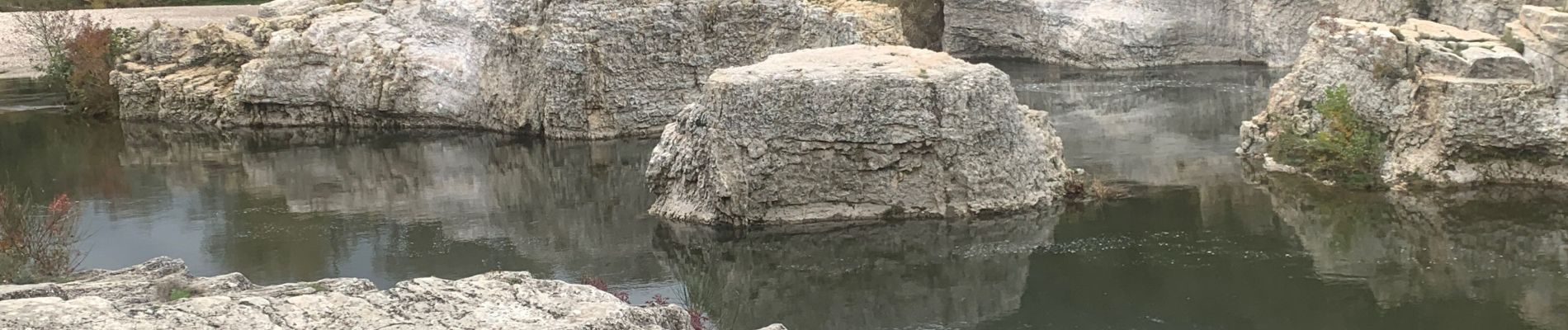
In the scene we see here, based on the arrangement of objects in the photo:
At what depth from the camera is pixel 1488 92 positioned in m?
24.1

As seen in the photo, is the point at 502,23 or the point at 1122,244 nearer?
the point at 1122,244

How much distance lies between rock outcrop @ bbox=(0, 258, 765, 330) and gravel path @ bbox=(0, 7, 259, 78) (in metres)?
38.3

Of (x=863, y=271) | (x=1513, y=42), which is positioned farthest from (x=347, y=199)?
(x=1513, y=42)

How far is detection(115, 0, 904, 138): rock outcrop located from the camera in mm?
33812

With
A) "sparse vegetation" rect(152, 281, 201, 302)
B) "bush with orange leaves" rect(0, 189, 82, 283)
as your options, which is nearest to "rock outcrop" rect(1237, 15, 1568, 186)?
"bush with orange leaves" rect(0, 189, 82, 283)

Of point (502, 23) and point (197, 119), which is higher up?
point (502, 23)

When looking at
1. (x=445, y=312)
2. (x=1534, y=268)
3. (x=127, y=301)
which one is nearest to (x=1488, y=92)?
(x=1534, y=268)

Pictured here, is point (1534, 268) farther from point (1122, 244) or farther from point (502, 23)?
point (502, 23)

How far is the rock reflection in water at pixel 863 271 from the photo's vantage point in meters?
18.5

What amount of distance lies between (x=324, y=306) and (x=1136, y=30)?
38969mm

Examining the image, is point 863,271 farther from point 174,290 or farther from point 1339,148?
point 174,290

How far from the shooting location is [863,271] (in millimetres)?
20656

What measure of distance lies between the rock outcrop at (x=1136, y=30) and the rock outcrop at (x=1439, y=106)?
51.8 feet

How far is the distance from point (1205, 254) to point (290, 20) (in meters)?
25.7
